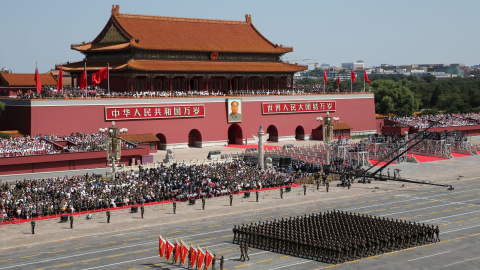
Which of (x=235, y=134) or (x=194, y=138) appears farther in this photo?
(x=235, y=134)

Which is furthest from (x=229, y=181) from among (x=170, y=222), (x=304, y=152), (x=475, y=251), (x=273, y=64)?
(x=273, y=64)

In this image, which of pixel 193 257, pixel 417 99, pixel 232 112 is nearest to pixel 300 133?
pixel 232 112

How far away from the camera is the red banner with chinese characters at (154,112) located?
7638 centimetres

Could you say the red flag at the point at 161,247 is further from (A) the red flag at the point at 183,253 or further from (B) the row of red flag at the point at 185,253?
(A) the red flag at the point at 183,253

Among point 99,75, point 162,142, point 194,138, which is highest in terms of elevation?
point 99,75

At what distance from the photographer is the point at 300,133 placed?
3676 inches

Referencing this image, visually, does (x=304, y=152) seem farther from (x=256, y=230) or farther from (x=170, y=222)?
(x=256, y=230)

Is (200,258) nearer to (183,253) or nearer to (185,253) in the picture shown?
(185,253)

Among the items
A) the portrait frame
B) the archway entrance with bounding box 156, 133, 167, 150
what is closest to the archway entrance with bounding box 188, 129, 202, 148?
the archway entrance with bounding box 156, 133, 167, 150

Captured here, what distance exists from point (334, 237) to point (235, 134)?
5106cm

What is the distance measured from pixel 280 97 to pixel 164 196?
1568 inches

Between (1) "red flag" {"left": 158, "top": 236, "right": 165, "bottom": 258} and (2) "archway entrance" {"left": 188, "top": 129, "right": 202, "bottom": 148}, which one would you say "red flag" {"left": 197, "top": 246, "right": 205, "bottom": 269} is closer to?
(1) "red flag" {"left": 158, "top": 236, "right": 165, "bottom": 258}

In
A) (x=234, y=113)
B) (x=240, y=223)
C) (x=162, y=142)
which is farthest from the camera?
(x=234, y=113)

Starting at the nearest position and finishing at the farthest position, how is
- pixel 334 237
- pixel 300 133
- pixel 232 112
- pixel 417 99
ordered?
1. pixel 334 237
2. pixel 232 112
3. pixel 300 133
4. pixel 417 99
